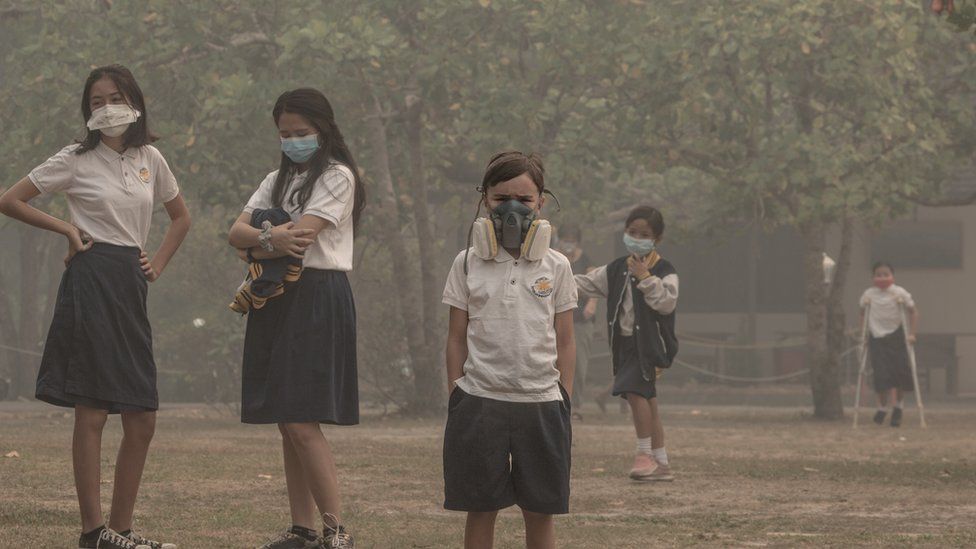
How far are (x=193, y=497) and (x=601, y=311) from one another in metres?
24.3

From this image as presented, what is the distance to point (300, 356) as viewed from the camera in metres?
6.63

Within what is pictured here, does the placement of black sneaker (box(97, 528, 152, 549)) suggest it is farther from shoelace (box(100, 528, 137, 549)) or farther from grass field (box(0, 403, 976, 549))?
grass field (box(0, 403, 976, 549))

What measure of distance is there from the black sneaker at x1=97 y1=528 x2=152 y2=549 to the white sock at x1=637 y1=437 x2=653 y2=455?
16.7ft

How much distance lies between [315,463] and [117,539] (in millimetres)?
795

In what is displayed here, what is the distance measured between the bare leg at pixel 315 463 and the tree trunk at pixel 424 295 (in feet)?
42.3

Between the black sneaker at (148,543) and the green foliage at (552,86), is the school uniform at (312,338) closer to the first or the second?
Result: the black sneaker at (148,543)

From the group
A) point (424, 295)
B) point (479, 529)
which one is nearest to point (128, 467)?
point (479, 529)

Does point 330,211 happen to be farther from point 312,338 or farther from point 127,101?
point 127,101

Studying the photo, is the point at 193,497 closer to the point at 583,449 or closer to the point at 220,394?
the point at 583,449

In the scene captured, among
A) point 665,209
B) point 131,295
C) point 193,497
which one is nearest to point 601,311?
point 665,209

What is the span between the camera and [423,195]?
2000 centimetres

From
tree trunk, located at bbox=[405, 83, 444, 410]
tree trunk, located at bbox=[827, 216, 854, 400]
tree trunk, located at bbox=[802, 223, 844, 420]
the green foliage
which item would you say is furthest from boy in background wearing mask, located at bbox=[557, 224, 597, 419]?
tree trunk, located at bbox=[827, 216, 854, 400]

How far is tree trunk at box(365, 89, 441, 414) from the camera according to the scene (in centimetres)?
1942

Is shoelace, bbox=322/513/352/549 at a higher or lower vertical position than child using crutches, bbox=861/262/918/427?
lower
